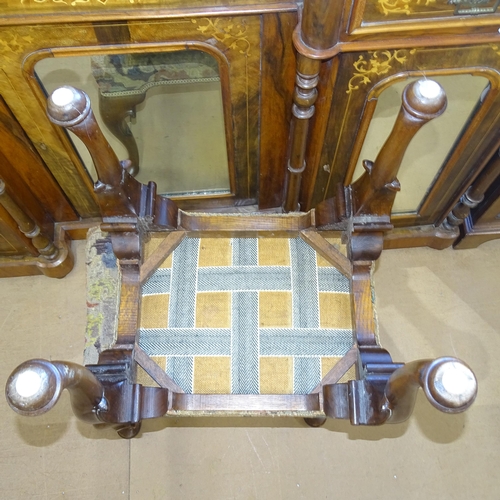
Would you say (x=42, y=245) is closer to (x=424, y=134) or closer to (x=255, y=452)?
(x=255, y=452)

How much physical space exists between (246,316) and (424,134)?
75cm

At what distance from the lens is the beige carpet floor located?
5.32 ft

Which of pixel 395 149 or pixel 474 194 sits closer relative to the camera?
pixel 395 149

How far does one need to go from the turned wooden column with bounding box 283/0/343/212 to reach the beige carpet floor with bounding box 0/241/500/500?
A: 842 millimetres

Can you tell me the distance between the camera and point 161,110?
1.43 meters

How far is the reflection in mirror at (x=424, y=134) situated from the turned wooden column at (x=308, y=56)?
189mm

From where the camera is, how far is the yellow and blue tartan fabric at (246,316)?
1.19 meters

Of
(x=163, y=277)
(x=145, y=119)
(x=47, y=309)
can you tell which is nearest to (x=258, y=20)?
(x=145, y=119)

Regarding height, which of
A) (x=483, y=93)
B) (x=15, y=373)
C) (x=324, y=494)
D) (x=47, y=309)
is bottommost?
(x=324, y=494)

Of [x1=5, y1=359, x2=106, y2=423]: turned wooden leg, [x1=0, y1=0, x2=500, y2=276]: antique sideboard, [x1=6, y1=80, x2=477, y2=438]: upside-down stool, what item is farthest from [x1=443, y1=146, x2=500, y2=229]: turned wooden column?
[x1=5, y1=359, x2=106, y2=423]: turned wooden leg

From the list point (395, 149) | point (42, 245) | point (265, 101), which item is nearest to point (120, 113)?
point (265, 101)

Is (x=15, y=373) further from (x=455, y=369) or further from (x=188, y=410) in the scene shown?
(x=455, y=369)

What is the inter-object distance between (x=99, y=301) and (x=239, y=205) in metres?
0.65

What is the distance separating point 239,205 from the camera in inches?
71.2
